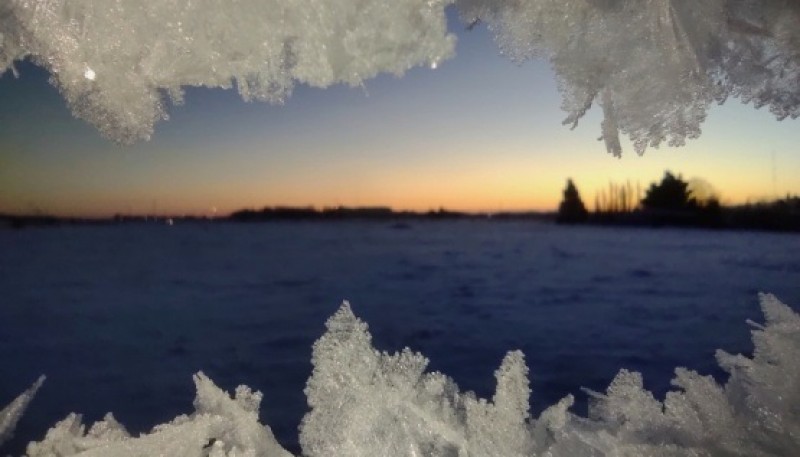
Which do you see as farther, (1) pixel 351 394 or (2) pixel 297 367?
(2) pixel 297 367

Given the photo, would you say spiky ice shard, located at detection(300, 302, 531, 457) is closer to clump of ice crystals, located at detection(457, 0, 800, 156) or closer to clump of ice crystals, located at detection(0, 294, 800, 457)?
clump of ice crystals, located at detection(0, 294, 800, 457)

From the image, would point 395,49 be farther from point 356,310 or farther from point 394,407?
point 356,310

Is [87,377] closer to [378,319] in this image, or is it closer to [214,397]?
[378,319]

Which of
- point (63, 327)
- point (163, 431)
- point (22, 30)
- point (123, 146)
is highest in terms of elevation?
point (22, 30)

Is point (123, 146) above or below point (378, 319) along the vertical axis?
above

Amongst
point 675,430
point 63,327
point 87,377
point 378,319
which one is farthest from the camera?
→ point 378,319

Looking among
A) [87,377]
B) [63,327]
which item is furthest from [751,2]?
[63,327]

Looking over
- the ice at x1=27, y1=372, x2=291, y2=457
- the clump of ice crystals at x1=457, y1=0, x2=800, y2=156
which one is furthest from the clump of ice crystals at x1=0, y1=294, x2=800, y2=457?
the clump of ice crystals at x1=457, y1=0, x2=800, y2=156
